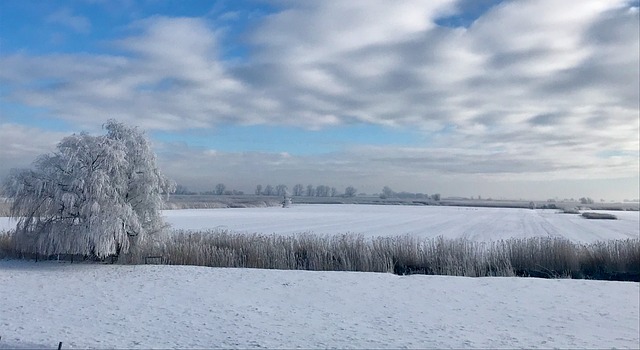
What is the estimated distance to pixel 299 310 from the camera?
13.4 metres

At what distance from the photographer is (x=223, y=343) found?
33.2 ft

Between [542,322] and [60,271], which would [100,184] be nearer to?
[60,271]

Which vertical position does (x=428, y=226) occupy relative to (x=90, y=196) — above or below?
below

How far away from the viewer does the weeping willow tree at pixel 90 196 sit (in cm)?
1919

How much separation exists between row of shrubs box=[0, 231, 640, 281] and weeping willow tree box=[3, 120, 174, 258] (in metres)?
1.46

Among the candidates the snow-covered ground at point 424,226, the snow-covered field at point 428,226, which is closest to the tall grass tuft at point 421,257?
the snow-covered ground at point 424,226

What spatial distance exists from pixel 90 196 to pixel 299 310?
32.9 ft

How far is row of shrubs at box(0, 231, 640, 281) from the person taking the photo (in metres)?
21.4

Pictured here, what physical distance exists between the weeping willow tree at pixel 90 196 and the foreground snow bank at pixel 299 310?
1123mm

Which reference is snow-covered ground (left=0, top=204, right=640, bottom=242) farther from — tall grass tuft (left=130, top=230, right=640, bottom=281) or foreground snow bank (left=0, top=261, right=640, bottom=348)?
foreground snow bank (left=0, top=261, right=640, bottom=348)

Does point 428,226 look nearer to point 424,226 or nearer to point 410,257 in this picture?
point 424,226

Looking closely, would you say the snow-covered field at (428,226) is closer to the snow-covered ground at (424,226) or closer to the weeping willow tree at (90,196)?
the snow-covered ground at (424,226)

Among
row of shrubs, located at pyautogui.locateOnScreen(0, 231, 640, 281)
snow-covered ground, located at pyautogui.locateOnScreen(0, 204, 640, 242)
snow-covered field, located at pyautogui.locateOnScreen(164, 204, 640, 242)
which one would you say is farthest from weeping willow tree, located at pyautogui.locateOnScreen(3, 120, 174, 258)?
snow-covered field, located at pyautogui.locateOnScreen(164, 204, 640, 242)

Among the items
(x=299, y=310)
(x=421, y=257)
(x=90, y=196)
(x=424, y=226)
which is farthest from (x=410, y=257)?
(x=424, y=226)
